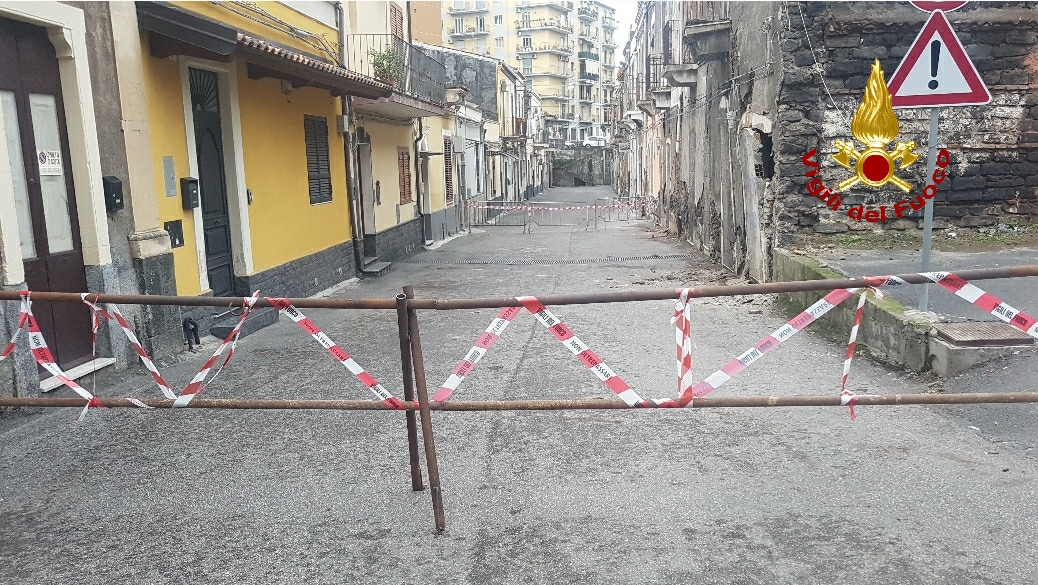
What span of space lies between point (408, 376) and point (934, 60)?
4468mm

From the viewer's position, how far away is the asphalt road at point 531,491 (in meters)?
3.31

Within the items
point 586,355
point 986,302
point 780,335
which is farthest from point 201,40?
point 986,302

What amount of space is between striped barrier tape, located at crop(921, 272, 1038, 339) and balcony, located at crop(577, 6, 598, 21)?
88.0 metres

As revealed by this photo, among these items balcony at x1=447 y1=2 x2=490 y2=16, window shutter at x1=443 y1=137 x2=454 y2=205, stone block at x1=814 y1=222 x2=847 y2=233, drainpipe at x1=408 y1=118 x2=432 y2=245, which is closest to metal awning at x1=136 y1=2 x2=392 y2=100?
stone block at x1=814 y1=222 x2=847 y2=233

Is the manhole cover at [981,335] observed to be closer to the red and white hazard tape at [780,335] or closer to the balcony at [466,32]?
the red and white hazard tape at [780,335]

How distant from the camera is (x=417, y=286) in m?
12.5

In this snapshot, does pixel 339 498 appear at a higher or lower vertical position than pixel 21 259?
lower

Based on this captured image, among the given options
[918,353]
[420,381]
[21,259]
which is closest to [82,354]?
[21,259]

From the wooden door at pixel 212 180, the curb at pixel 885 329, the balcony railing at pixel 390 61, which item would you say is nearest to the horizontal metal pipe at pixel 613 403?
the curb at pixel 885 329

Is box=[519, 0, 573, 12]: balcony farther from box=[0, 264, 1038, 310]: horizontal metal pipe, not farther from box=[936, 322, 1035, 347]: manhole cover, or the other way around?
box=[0, 264, 1038, 310]: horizontal metal pipe

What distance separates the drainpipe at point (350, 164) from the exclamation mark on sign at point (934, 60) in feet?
30.4

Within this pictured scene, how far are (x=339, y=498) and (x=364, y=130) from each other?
36.5 feet

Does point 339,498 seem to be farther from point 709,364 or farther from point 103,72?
point 103,72

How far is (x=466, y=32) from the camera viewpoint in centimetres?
7862
